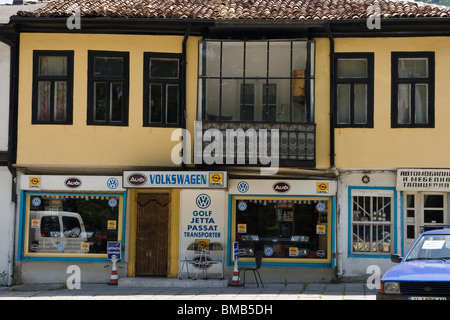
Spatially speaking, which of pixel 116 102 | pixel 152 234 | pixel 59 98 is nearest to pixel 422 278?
pixel 152 234

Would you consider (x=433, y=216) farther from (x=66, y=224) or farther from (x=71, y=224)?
(x=66, y=224)

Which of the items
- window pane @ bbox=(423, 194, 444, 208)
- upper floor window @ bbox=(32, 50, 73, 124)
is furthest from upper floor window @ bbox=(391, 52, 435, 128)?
upper floor window @ bbox=(32, 50, 73, 124)

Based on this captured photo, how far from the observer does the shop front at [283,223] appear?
62.7 feet

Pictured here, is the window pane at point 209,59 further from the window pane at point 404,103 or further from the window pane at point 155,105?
the window pane at point 404,103

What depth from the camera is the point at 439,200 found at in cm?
1892

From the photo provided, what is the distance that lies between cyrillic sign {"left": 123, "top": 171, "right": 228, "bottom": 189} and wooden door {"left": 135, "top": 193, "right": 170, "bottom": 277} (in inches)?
40.4

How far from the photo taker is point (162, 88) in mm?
19531

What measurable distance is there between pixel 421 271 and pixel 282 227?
7948mm

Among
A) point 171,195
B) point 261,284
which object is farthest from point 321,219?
point 171,195

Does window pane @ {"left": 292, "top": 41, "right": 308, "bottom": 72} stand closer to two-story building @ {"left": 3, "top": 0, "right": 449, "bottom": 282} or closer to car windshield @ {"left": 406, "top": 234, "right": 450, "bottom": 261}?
two-story building @ {"left": 3, "top": 0, "right": 449, "bottom": 282}

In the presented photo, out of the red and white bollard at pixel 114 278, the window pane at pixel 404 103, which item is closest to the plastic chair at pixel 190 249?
the red and white bollard at pixel 114 278

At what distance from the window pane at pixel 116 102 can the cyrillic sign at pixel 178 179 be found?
5.98 feet

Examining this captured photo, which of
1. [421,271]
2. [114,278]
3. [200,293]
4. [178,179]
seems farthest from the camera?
[114,278]

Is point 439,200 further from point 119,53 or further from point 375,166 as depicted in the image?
point 119,53
